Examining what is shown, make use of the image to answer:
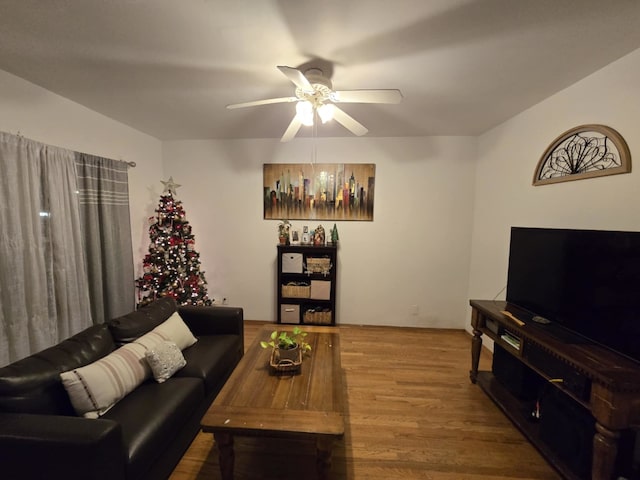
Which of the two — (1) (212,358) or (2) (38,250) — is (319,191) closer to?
(1) (212,358)

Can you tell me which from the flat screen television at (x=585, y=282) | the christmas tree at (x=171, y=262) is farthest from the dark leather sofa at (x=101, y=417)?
the flat screen television at (x=585, y=282)

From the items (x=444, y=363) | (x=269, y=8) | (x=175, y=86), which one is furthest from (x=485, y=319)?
(x=175, y=86)

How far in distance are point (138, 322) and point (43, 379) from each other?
27.6 inches

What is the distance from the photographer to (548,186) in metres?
2.34

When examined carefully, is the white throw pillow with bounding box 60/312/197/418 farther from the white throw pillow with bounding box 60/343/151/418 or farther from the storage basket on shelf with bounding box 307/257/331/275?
the storage basket on shelf with bounding box 307/257/331/275

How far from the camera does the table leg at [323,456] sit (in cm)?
132

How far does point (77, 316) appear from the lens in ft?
8.12

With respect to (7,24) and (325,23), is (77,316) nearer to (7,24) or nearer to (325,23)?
(7,24)

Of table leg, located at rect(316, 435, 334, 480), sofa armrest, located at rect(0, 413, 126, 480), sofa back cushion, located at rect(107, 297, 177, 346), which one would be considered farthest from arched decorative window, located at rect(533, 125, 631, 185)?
sofa back cushion, located at rect(107, 297, 177, 346)

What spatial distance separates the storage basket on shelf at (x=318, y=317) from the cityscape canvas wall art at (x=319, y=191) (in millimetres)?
1308

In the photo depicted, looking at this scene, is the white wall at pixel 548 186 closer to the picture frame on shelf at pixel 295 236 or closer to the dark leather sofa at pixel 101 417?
the picture frame on shelf at pixel 295 236

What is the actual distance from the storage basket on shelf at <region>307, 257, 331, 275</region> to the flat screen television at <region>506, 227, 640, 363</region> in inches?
82.1

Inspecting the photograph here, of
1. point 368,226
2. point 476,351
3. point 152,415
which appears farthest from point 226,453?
point 368,226

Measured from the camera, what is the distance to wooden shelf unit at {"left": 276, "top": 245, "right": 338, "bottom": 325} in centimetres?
360
